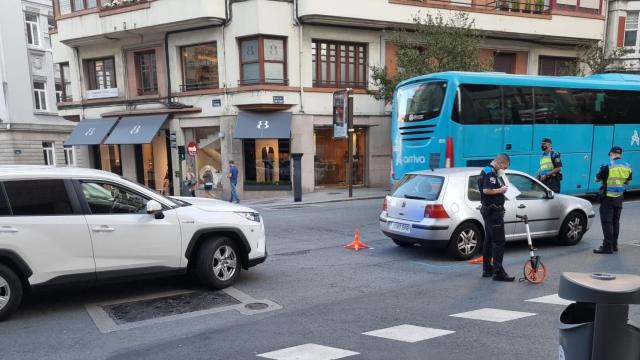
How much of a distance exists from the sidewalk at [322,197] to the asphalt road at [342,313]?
9144mm

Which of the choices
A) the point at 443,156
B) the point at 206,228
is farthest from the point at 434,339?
the point at 443,156

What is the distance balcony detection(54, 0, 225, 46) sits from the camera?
772 inches

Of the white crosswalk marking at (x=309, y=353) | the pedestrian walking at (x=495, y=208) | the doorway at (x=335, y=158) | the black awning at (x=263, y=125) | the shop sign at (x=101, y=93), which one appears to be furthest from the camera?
the shop sign at (x=101, y=93)

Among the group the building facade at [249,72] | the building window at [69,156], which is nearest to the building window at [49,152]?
the building window at [69,156]

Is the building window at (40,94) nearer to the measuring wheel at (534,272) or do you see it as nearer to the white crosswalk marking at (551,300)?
the measuring wheel at (534,272)

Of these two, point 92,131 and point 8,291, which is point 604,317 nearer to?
point 8,291

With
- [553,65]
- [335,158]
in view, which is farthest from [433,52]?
[553,65]

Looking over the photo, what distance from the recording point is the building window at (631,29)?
27.5 m

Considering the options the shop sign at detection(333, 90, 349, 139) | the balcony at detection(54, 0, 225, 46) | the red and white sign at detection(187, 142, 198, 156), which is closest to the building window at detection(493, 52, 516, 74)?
the shop sign at detection(333, 90, 349, 139)

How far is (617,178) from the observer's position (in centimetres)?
762

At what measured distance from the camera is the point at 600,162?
46.2ft

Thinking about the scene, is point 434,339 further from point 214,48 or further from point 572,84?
point 214,48

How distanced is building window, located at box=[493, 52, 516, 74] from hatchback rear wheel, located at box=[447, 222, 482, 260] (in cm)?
1914

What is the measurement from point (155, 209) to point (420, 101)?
8.66m
